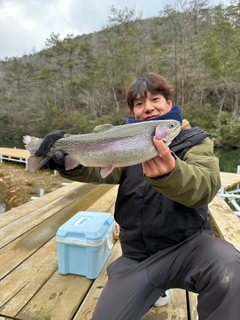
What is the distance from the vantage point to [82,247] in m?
2.26

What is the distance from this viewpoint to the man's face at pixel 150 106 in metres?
1.96

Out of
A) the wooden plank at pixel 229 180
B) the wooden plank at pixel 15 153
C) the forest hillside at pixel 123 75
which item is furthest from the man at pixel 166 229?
the forest hillside at pixel 123 75

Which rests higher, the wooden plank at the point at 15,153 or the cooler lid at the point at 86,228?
the cooler lid at the point at 86,228

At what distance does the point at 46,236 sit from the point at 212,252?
2.35m

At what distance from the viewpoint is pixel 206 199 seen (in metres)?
A: 1.47

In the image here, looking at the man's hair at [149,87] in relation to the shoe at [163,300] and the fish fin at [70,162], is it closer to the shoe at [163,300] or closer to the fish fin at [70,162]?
the fish fin at [70,162]

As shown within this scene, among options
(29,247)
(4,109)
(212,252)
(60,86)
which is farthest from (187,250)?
(4,109)

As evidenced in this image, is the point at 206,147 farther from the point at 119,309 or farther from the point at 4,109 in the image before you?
the point at 4,109

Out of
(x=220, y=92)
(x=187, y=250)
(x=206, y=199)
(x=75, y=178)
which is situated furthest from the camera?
(x=220, y=92)

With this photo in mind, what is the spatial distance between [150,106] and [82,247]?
1402mm

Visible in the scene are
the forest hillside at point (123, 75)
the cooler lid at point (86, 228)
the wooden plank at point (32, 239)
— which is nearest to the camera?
the cooler lid at point (86, 228)

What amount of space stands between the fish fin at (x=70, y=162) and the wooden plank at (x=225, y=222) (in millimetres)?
1963

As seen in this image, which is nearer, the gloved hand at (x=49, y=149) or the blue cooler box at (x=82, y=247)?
the gloved hand at (x=49, y=149)

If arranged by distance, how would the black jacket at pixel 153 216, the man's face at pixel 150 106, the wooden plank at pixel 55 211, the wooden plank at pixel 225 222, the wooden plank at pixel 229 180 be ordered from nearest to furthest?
the black jacket at pixel 153 216 → the man's face at pixel 150 106 → the wooden plank at pixel 225 222 → the wooden plank at pixel 55 211 → the wooden plank at pixel 229 180
